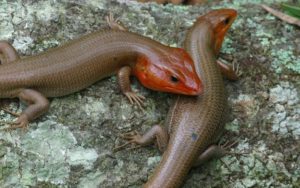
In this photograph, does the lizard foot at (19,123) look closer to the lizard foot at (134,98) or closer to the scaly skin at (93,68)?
the scaly skin at (93,68)

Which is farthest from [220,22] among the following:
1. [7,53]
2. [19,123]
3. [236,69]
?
[19,123]

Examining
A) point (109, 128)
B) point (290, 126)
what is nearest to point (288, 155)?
point (290, 126)

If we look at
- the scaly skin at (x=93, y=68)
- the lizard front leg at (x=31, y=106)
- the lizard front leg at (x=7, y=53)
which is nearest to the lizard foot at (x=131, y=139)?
the scaly skin at (x=93, y=68)

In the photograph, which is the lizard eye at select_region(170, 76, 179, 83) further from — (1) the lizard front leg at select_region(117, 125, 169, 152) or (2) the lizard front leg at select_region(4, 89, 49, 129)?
(2) the lizard front leg at select_region(4, 89, 49, 129)

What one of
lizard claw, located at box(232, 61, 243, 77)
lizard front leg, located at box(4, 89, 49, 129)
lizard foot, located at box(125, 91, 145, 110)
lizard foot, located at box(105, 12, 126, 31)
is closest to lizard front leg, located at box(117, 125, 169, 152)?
lizard foot, located at box(125, 91, 145, 110)

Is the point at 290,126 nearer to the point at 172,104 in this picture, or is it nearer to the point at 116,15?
the point at 172,104

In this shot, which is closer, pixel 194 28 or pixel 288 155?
pixel 288 155
